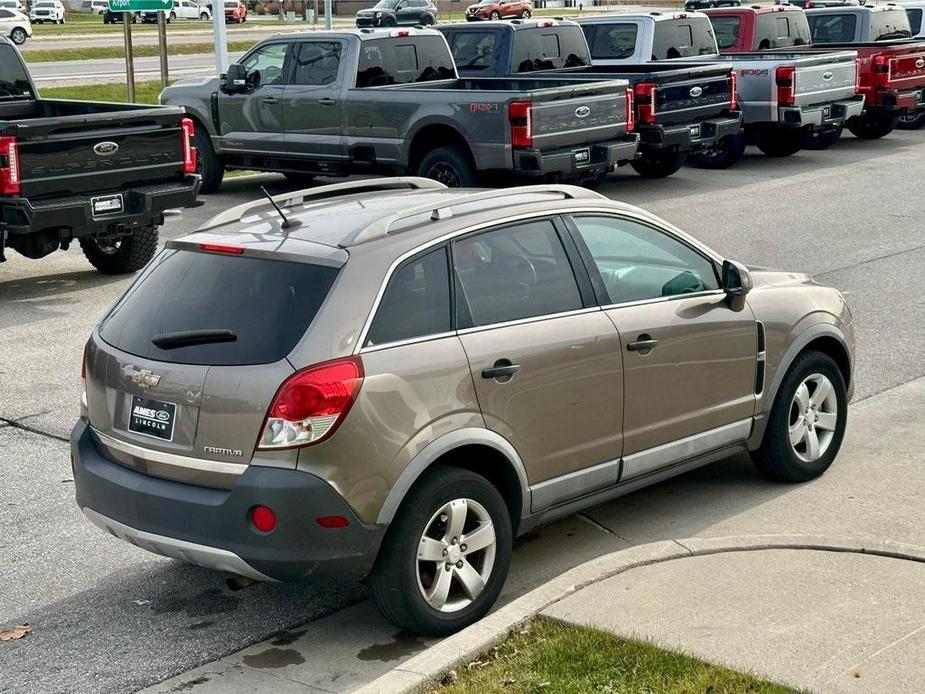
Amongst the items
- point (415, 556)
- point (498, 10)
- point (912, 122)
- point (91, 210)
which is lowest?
point (912, 122)

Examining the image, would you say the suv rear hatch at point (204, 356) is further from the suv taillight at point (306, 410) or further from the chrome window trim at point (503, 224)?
the chrome window trim at point (503, 224)

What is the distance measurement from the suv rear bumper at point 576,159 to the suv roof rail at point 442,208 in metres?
8.74

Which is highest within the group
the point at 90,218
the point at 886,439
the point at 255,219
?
the point at 255,219

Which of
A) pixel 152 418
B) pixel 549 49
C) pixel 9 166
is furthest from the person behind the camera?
pixel 549 49

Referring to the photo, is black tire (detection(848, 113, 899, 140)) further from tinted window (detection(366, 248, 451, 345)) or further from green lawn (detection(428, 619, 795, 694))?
green lawn (detection(428, 619, 795, 694))

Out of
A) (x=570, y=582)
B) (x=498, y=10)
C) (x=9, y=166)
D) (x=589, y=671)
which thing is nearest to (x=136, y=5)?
(x=9, y=166)

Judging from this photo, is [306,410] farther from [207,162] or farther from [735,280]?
[207,162]

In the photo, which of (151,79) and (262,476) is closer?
(262,476)

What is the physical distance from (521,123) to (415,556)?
33.9 feet

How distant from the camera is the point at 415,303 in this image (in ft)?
17.7

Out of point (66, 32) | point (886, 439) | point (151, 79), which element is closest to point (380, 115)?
point (886, 439)

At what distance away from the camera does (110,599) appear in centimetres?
588

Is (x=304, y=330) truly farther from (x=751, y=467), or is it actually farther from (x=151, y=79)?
(x=151, y=79)

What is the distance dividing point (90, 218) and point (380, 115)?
5329 mm
